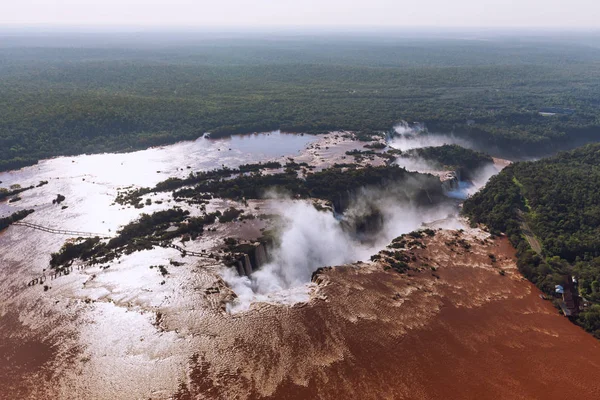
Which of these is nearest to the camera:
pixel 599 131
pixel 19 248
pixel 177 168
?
pixel 19 248

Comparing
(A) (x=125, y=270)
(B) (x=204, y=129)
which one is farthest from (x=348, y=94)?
(A) (x=125, y=270)

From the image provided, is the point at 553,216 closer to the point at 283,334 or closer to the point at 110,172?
the point at 283,334

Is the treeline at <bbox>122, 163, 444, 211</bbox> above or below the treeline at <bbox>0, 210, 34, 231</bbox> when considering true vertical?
above

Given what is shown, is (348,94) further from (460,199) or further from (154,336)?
(154,336)

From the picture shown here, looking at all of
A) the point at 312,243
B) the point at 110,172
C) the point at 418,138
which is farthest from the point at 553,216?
the point at 110,172

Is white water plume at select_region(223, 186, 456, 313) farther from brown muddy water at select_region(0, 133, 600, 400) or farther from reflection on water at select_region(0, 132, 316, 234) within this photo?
reflection on water at select_region(0, 132, 316, 234)

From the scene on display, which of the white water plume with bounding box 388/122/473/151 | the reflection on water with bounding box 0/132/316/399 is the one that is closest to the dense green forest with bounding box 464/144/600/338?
the white water plume with bounding box 388/122/473/151
